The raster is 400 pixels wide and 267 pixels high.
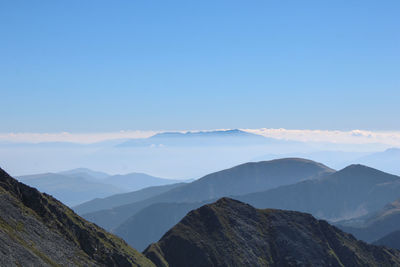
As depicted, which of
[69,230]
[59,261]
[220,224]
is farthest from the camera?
[220,224]

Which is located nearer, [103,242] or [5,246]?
[5,246]

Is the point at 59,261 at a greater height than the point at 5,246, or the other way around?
the point at 5,246

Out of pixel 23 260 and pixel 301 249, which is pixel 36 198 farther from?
pixel 301 249

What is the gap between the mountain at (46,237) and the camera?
108306 millimetres

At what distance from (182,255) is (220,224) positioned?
2445 cm

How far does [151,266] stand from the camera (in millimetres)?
157125

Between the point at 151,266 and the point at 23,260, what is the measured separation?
198 feet

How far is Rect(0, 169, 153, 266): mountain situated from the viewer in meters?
108

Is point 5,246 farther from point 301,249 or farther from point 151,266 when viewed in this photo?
point 301,249

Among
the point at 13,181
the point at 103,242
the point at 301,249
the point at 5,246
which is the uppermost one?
the point at 13,181

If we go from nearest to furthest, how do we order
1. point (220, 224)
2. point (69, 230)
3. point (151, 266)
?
1. point (69, 230)
2. point (151, 266)
3. point (220, 224)

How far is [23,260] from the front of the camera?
343 feet

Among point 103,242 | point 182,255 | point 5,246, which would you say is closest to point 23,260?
point 5,246

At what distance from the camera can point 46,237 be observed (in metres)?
124
